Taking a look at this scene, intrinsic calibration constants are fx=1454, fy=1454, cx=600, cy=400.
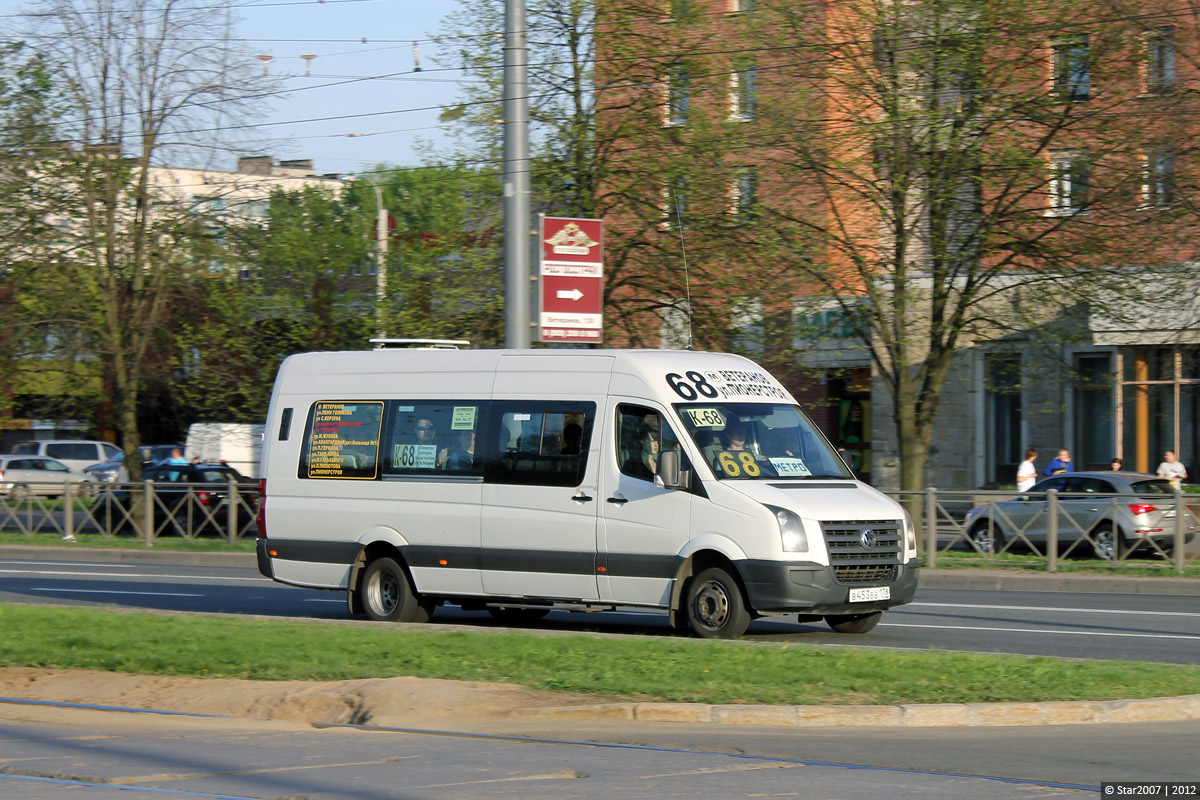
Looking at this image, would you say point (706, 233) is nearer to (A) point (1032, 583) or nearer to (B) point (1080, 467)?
(A) point (1032, 583)

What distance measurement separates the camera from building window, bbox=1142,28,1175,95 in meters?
21.6

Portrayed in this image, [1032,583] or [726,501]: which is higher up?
[726,501]

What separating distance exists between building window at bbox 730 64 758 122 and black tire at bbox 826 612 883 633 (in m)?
11.9

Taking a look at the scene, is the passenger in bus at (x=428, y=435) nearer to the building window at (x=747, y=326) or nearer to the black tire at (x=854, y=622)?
the black tire at (x=854, y=622)

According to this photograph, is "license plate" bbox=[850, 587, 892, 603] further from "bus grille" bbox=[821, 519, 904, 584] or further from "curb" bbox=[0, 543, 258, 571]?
"curb" bbox=[0, 543, 258, 571]

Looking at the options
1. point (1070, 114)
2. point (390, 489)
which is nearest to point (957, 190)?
point (1070, 114)

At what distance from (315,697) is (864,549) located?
192 inches

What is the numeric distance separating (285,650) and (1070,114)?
15.4 m

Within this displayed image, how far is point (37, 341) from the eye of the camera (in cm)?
3030

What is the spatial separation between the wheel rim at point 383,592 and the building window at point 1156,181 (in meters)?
13.1

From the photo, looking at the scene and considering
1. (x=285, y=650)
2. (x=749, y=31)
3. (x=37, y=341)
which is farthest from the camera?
(x=37, y=341)

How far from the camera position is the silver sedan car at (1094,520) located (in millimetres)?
19391

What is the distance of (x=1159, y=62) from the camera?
2195 cm

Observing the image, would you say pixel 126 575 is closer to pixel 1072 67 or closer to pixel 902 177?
pixel 902 177
